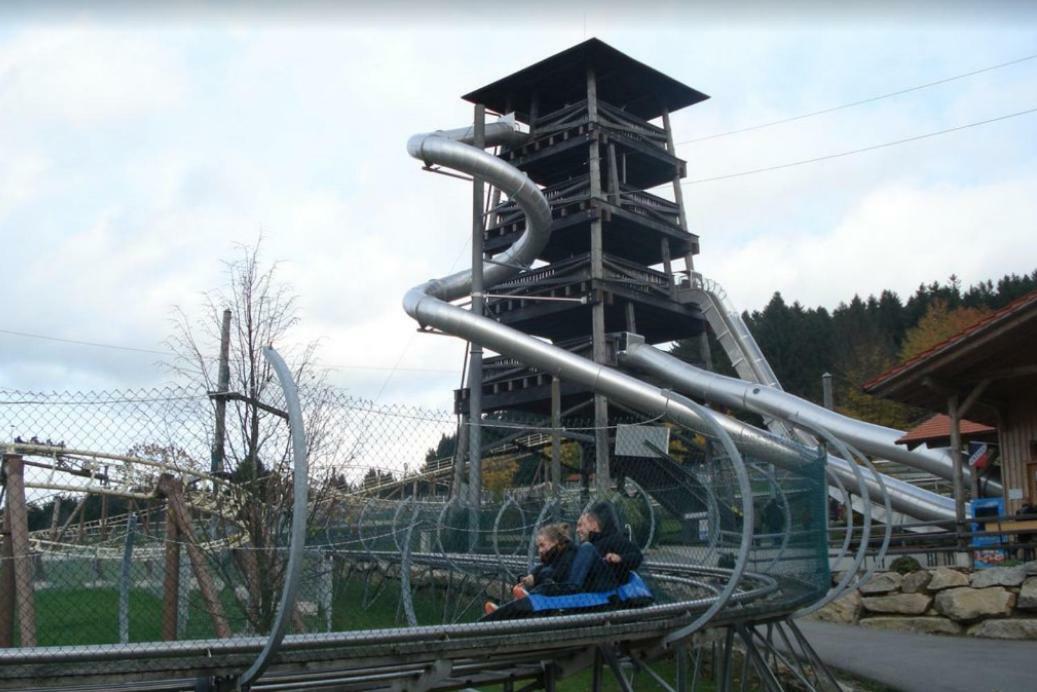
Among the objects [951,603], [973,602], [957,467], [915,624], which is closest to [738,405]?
[957,467]

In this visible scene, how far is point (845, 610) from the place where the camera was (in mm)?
15797

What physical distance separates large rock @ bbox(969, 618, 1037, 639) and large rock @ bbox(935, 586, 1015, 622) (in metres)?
0.16

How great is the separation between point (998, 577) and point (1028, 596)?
1.66 ft

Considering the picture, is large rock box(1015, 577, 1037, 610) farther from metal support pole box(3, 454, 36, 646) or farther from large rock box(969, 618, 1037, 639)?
metal support pole box(3, 454, 36, 646)

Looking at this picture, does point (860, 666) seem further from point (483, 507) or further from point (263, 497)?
point (263, 497)

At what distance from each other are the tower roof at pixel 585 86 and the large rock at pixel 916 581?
803 inches

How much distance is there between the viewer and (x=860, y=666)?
37.5ft

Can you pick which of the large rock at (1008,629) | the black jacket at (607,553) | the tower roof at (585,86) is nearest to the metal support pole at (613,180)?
the tower roof at (585,86)

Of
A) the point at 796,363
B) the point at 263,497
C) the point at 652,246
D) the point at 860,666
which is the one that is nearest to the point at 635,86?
the point at 652,246

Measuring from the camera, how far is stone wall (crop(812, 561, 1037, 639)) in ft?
44.1

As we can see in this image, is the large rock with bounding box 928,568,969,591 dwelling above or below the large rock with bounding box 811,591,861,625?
above

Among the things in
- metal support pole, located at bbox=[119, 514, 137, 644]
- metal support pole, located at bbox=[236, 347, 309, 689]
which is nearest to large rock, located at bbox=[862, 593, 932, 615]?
metal support pole, located at bbox=[119, 514, 137, 644]

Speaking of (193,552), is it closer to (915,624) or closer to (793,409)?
(915,624)

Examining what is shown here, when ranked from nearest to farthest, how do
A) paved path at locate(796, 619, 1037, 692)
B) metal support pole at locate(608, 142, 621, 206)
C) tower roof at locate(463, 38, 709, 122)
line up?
1. paved path at locate(796, 619, 1037, 692)
2. metal support pole at locate(608, 142, 621, 206)
3. tower roof at locate(463, 38, 709, 122)
